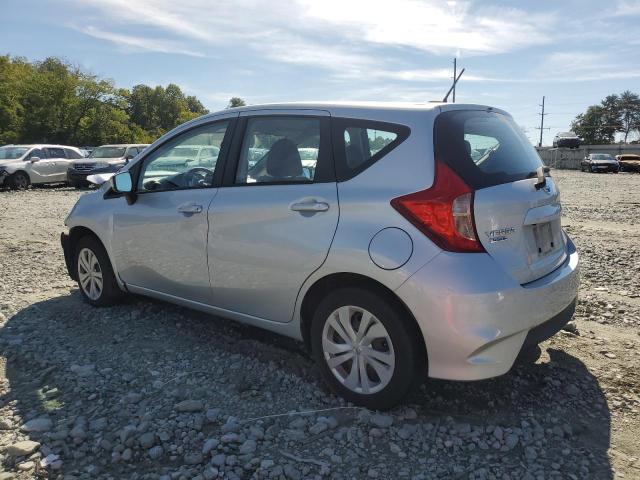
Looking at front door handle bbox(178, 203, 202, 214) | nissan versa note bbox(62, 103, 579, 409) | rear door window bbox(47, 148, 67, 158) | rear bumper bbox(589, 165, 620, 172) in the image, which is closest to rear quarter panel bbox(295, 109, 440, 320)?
nissan versa note bbox(62, 103, 579, 409)

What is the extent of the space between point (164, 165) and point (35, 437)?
227 centimetres

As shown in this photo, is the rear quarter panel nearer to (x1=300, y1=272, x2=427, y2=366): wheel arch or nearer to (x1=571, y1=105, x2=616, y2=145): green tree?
(x1=300, y1=272, x2=427, y2=366): wheel arch

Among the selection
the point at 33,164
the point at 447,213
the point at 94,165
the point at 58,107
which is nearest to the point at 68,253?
the point at 447,213

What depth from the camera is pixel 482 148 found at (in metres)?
3.14

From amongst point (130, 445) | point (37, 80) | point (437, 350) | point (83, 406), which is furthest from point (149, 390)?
point (37, 80)

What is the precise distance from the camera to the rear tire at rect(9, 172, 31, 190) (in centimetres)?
1897

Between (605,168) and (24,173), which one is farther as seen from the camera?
(605,168)

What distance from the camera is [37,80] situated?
4884cm

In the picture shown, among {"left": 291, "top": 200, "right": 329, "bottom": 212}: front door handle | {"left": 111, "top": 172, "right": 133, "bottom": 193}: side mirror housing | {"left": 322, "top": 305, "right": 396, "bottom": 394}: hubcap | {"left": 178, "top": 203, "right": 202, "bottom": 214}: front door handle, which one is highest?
{"left": 111, "top": 172, "right": 133, "bottom": 193}: side mirror housing

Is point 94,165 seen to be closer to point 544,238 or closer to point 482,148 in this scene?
point 482,148

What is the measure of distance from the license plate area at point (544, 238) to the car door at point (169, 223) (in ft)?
7.06

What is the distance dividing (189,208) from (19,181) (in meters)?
18.1

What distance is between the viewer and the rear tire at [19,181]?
62.2 ft

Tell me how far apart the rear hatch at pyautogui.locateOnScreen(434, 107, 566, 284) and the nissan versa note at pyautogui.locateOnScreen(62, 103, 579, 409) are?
0.4 inches
